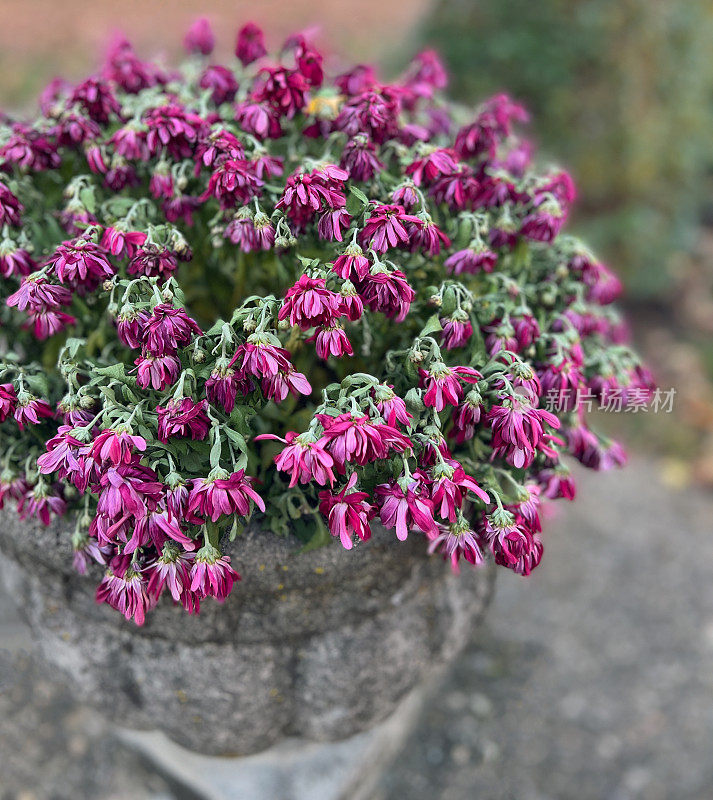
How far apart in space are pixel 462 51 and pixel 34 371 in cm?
252

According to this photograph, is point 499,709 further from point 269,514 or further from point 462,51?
point 462,51

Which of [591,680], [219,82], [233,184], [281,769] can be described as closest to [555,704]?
[591,680]

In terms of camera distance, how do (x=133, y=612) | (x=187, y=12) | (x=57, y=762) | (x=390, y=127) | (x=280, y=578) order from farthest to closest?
1. (x=187, y=12)
2. (x=57, y=762)
3. (x=390, y=127)
4. (x=280, y=578)
5. (x=133, y=612)

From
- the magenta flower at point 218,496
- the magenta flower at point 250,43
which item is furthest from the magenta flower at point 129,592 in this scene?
the magenta flower at point 250,43

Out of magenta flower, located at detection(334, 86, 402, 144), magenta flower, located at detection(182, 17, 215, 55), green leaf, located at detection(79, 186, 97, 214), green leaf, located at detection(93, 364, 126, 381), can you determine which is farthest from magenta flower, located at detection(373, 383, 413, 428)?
magenta flower, located at detection(182, 17, 215, 55)

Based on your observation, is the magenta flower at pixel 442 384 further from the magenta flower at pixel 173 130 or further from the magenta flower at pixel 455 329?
the magenta flower at pixel 173 130

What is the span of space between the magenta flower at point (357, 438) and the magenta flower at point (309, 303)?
135mm

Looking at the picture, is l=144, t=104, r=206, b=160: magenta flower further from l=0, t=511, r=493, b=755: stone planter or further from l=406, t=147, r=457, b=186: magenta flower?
l=0, t=511, r=493, b=755: stone planter

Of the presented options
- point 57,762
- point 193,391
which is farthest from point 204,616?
point 57,762

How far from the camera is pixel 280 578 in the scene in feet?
3.77

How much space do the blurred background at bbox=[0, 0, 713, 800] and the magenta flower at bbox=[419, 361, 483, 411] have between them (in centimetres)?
85

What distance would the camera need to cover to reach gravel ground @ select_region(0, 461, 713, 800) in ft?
6.10

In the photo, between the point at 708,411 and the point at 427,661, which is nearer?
the point at 427,661

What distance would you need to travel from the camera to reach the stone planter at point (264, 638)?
119cm
